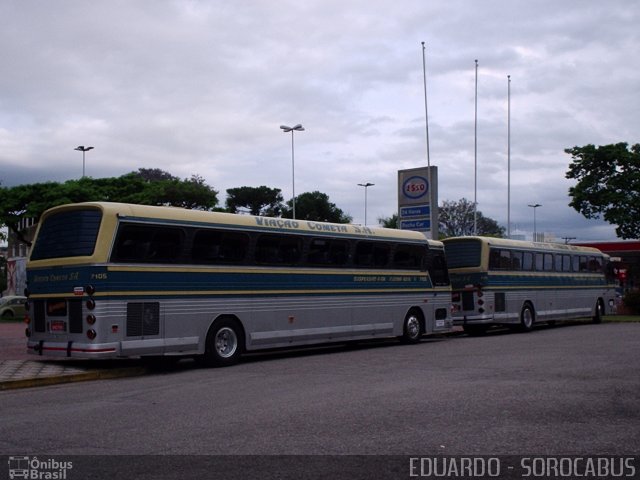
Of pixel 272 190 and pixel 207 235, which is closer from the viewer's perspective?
pixel 207 235

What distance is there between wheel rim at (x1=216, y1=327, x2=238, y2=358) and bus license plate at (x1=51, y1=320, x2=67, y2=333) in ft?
10.0

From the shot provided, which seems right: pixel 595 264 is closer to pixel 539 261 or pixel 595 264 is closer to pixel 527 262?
pixel 539 261

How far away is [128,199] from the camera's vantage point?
46656 mm

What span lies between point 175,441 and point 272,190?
6897 centimetres

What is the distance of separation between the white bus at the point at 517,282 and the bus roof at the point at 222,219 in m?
4.34

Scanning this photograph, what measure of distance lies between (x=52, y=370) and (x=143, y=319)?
194 cm

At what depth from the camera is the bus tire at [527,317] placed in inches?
1070

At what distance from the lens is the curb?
12.9 m

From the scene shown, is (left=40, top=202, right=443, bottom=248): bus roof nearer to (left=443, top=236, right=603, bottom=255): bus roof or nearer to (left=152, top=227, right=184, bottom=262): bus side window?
(left=152, top=227, right=184, bottom=262): bus side window

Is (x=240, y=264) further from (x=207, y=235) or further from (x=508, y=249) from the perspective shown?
(x=508, y=249)

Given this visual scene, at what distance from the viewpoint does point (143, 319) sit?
14.6 meters

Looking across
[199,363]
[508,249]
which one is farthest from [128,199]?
[199,363]

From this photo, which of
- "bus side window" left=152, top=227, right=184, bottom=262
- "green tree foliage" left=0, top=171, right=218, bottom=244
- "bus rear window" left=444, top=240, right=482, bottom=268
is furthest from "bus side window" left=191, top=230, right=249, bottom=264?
"green tree foliage" left=0, top=171, right=218, bottom=244

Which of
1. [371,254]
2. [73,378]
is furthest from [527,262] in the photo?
[73,378]
